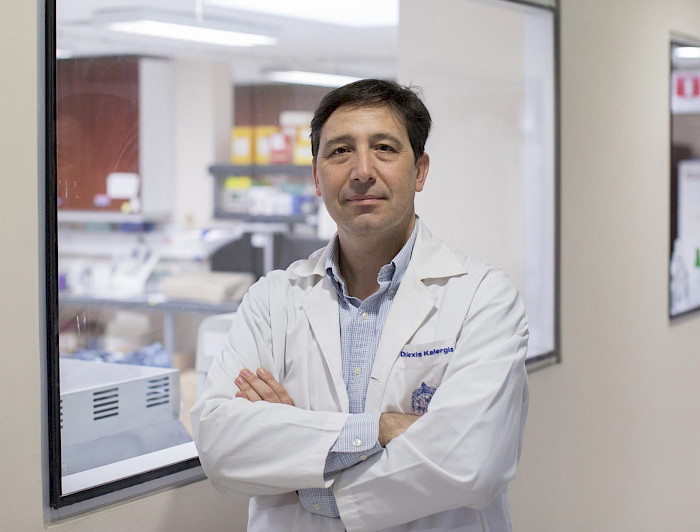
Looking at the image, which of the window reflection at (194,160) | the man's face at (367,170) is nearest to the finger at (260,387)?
the man's face at (367,170)

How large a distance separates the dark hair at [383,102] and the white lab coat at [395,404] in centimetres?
22

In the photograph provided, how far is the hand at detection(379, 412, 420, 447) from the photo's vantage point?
1511 millimetres

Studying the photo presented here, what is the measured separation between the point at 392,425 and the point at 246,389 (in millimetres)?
309

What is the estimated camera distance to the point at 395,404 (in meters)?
1.58

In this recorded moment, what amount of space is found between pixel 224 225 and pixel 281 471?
18.5 ft

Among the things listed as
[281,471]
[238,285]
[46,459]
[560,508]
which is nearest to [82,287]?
[238,285]

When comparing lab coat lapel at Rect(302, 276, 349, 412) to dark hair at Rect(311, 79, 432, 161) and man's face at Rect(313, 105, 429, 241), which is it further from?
dark hair at Rect(311, 79, 432, 161)

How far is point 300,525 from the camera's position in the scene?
161 centimetres

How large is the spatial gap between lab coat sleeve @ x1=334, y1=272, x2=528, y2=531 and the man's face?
0.30 meters

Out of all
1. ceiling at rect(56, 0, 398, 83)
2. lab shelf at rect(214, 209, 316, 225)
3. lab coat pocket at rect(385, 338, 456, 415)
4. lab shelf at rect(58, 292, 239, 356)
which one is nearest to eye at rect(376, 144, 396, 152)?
lab coat pocket at rect(385, 338, 456, 415)

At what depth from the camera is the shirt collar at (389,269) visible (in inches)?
67.1

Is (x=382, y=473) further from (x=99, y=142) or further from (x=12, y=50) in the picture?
(x=99, y=142)

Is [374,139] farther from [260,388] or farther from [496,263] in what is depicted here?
[496,263]

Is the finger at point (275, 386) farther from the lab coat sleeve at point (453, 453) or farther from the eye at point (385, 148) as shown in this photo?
the eye at point (385, 148)
